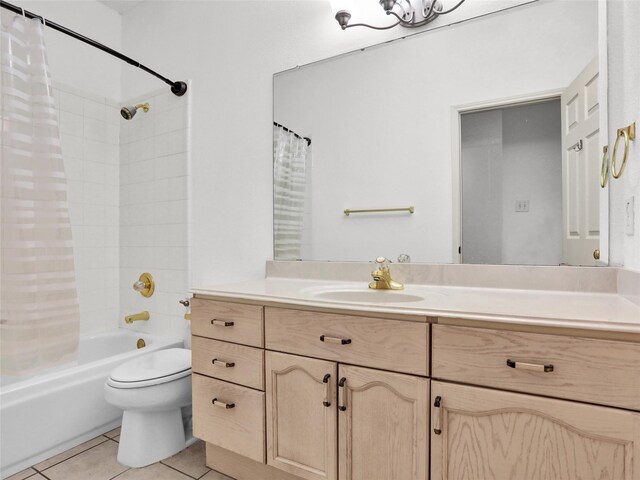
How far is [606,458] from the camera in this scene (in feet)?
2.73

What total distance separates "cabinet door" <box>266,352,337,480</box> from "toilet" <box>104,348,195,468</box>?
0.55 metres

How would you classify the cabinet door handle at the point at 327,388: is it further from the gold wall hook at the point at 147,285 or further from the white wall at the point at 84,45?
the white wall at the point at 84,45

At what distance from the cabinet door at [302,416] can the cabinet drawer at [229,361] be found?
0.05m

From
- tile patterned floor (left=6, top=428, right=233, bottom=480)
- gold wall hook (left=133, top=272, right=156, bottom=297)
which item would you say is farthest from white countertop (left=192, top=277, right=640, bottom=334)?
gold wall hook (left=133, top=272, right=156, bottom=297)

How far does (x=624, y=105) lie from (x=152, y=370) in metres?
2.08

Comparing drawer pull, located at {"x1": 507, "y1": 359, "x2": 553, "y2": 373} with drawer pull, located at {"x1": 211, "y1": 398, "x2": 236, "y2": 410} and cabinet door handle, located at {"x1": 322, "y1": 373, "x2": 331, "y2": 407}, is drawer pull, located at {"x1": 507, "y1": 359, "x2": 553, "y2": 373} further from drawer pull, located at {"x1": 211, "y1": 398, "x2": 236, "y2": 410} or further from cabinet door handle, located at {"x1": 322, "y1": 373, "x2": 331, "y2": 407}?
drawer pull, located at {"x1": 211, "y1": 398, "x2": 236, "y2": 410}

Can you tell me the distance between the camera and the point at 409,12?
1530 millimetres

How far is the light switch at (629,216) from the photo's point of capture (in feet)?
3.50

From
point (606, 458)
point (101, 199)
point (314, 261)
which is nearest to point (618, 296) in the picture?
point (606, 458)

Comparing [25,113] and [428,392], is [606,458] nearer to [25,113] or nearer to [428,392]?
[428,392]

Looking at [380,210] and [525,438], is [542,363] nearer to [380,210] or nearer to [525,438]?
[525,438]

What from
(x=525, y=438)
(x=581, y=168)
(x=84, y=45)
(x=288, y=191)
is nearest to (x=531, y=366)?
(x=525, y=438)

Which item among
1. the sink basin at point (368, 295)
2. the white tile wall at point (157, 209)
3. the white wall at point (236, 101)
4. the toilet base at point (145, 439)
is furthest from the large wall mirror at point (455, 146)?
the toilet base at point (145, 439)

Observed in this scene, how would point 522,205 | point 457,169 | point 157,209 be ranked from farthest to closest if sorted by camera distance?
1. point 157,209
2. point 457,169
3. point 522,205
